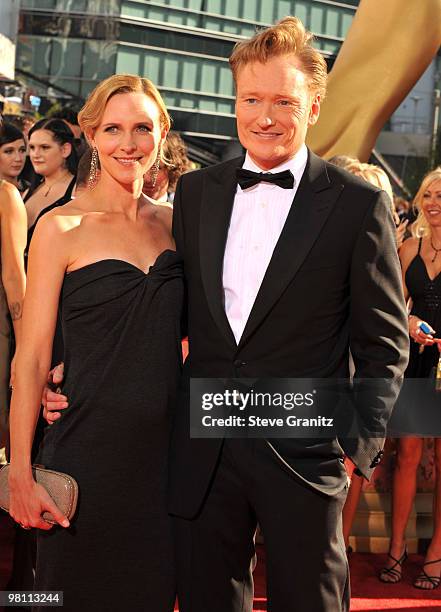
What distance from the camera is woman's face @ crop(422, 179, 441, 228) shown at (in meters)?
4.60

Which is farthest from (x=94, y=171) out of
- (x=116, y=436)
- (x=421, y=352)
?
(x=421, y=352)

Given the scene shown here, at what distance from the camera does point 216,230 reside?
235cm

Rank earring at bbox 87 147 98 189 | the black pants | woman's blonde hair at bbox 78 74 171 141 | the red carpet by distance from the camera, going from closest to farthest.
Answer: the black pants < woman's blonde hair at bbox 78 74 171 141 < earring at bbox 87 147 98 189 < the red carpet

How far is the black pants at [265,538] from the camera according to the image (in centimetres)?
225

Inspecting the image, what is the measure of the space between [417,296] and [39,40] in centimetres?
4084

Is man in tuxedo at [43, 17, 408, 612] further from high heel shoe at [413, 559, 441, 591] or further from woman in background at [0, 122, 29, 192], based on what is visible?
woman in background at [0, 122, 29, 192]

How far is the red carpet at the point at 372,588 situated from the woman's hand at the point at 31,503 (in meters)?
1.53

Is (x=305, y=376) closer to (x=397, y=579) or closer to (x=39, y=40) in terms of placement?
(x=397, y=579)

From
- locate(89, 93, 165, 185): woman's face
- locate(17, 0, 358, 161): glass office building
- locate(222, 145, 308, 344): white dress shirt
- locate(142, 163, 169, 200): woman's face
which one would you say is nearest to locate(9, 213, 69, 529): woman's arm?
locate(89, 93, 165, 185): woman's face

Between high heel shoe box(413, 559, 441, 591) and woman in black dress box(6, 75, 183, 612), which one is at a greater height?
woman in black dress box(6, 75, 183, 612)

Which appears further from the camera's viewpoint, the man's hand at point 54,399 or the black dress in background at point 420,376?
the black dress in background at point 420,376

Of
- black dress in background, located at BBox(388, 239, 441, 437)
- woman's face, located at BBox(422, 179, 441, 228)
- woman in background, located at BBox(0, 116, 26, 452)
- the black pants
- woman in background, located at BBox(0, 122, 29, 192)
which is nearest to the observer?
the black pants

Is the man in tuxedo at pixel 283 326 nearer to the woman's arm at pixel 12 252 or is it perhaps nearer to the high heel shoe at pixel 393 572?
the woman's arm at pixel 12 252

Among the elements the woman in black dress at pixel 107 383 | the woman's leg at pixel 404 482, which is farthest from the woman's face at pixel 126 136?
the woman's leg at pixel 404 482
